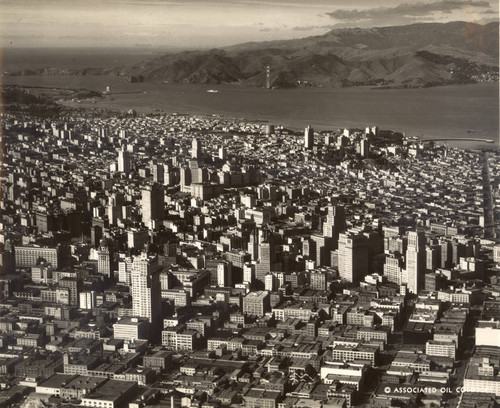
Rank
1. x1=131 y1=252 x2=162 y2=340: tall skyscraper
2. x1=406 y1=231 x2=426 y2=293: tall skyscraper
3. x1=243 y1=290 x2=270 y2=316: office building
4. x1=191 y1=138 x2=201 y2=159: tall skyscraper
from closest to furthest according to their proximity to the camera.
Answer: x1=131 y1=252 x2=162 y2=340: tall skyscraper, x1=243 y1=290 x2=270 y2=316: office building, x1=406 y1=231 x2=426 y2=293: tall skyscraper, x1=191 y1=138 x2=201 y2=159: tall skyscraper

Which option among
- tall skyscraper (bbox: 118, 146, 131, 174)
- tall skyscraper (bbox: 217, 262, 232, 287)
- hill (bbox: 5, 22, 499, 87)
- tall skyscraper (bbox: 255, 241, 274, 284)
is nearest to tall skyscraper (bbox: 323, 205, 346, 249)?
tall skyscraper (bbox: 255, 241, 274, 284)

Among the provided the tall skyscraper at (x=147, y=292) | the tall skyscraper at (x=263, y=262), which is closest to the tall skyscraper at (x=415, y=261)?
the tall skyscraper at (x=263, y=262)

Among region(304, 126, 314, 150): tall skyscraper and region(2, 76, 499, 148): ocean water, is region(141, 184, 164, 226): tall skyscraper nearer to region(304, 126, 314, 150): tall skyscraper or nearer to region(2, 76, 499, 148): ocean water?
region(2, 76, 499, 148): ocean water

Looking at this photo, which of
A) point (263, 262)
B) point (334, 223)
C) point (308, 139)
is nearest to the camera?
point (263, 262)

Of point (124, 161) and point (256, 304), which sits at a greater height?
point (124, 161)

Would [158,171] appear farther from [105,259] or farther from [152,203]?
[105,259]

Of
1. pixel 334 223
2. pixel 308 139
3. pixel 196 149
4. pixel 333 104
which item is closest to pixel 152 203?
pixel 196 149
